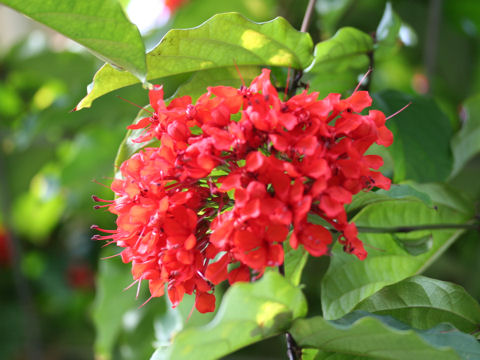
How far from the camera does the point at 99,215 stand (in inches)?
62.4

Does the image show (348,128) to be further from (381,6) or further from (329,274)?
(381,6)

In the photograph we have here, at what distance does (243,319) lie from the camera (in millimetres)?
448

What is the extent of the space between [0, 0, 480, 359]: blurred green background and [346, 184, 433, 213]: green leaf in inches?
9.9

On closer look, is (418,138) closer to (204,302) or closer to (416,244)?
(416,244)

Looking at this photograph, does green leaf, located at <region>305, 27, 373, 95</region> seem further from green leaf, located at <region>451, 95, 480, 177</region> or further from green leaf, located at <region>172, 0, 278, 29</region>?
green leaf, located at <region>172, 0, 278, 29</region>

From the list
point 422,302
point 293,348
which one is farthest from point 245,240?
point 422,302

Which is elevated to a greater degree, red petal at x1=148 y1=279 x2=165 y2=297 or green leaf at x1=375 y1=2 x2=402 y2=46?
green leaf at x1=375 y1=2 x2=402 y2=46

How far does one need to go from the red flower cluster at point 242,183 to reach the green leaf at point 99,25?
0.15 feet

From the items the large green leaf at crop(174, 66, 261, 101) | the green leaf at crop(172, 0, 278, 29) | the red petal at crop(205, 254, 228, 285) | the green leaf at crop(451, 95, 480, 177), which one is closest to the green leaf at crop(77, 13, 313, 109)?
the large green leaf at crop(174, 66, 261, 101)

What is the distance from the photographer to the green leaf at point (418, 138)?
75cm

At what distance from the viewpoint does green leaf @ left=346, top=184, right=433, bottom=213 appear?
1.78 feet

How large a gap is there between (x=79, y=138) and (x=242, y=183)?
88cm

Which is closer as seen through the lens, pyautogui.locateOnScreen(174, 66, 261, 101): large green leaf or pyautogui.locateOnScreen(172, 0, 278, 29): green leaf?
pyautogui.locateOnScreen(174, 66, 261, 101): large green leaf

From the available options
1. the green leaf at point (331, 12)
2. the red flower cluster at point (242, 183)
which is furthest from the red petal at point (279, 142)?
the green leaf at point (331, 12)
